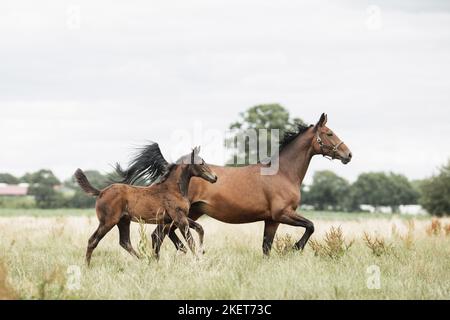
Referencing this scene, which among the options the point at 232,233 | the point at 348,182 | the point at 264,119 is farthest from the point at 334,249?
the point at 348,182

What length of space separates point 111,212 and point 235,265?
2.01 m

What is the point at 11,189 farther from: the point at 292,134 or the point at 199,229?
the point at 199,229

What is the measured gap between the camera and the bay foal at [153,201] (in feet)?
28.9

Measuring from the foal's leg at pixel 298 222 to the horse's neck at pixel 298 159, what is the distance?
67cm

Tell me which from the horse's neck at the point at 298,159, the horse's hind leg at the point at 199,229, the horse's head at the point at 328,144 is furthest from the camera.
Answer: the horse's neck at the point at 298,159

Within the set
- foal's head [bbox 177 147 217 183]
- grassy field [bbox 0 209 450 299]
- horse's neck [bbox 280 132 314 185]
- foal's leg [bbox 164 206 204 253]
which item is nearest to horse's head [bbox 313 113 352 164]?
horse's neck [bbox 280 132 314 185]

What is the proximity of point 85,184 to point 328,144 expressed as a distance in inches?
163

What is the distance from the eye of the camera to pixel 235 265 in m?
8.41

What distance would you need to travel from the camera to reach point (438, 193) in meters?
43.3

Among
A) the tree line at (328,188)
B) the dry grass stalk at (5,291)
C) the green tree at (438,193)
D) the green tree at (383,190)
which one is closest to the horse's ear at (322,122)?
the dry grass stalk at (5,291)

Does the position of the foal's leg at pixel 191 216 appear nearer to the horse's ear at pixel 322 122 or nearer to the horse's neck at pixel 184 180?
the horse's neck at pixel 184 180

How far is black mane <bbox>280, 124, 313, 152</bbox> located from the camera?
10.6 metres

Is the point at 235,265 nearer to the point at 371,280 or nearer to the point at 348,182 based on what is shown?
the point at 371,280

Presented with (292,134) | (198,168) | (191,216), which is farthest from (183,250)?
(292,134)
